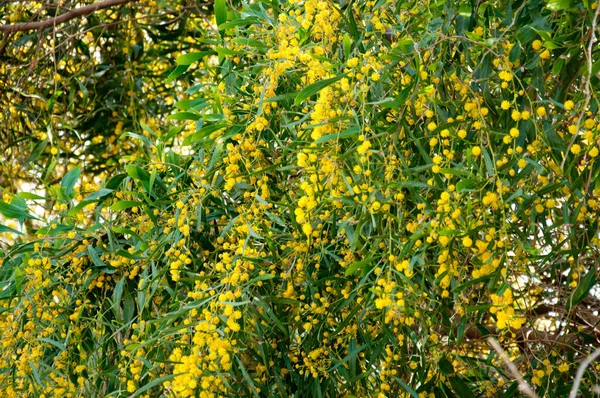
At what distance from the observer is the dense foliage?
1.36 meters

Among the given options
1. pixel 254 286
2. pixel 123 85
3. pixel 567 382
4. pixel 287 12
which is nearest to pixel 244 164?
pixel 254 286

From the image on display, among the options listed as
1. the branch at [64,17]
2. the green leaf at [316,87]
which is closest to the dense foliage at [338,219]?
the green leaf at [316,87]

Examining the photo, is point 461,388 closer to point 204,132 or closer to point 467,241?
point 467,241

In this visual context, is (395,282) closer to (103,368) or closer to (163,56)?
(103,368)

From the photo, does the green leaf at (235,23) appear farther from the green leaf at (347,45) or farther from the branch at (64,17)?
the branch at (64,17)

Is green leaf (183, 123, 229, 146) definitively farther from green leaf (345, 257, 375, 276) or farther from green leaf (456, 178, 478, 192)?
green leaf (456, 178, 478, 192)

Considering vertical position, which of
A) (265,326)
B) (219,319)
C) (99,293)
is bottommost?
(99,293)

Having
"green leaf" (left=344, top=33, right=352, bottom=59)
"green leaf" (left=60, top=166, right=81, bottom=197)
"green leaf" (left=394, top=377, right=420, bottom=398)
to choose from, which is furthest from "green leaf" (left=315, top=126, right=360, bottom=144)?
"green leaf" (left=60, top=166, right=81, bottom=197)

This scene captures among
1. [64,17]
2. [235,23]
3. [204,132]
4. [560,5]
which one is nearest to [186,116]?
[204,132]

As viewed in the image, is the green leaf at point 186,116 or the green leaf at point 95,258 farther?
the green leaf at point 95,258

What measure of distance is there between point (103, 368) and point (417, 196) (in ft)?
2.54

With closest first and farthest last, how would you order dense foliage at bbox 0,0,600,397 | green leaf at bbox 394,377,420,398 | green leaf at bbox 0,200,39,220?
1. dense foliage at bbox 0,0,600,397
2. green leaf at bbox 394,377,420,398
3. green leaf at bbox 0,200,39,220

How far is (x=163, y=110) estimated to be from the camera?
3229mm

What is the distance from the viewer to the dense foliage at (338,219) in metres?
1.36
